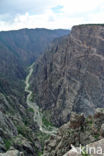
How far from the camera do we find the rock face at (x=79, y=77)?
97.2 m

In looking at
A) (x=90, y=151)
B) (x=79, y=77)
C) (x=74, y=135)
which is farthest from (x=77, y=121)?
(x=79, y=77)

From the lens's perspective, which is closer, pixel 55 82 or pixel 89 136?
pixel 89 136

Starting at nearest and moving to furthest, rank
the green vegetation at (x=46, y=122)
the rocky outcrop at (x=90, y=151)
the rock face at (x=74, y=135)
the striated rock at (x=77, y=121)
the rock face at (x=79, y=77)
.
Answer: the rocky outcrop at (x=90, y=151) < the rock face at (x=74, y=135) < the striated rock at (x=77, y=121) < the rock face at (x=79, y=77) < the green vegetation at (x=46, y=122)

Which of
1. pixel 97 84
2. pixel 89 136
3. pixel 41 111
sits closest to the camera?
pixel 89 136

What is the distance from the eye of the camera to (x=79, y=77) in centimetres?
10500

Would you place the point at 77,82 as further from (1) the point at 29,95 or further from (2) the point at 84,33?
(1) the point at 29,95

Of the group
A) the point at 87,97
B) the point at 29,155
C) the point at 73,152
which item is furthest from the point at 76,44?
the point at 73,152

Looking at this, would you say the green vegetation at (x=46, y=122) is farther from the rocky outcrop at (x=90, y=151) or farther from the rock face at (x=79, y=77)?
the rocky outcrop at (x=90, y=151)

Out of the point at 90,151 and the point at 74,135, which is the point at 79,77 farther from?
the point at 90,151

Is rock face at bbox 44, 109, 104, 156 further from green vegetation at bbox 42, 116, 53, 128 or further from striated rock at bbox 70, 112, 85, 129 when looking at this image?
green vegetation at bbox 42, 116, 53, 128

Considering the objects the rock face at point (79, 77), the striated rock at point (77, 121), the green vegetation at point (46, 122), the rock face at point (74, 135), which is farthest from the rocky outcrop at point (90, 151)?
the green vegetation at point (46, 122)

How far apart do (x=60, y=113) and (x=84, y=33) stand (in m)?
43.5

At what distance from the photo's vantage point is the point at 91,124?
31.6 meters

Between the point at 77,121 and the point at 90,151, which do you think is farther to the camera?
the point at 77,121
